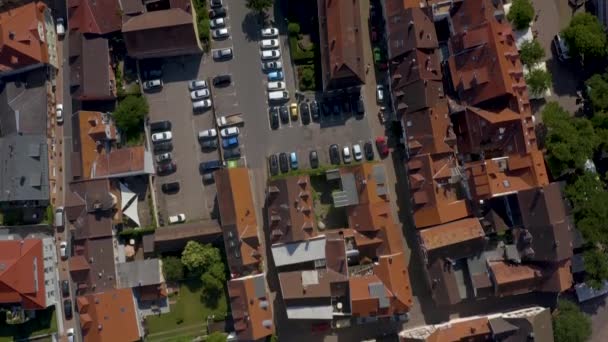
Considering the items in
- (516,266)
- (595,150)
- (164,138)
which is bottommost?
(516,266)

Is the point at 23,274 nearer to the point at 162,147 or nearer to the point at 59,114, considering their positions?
the point at 59,114

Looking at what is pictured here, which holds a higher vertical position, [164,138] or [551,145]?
[164,138]

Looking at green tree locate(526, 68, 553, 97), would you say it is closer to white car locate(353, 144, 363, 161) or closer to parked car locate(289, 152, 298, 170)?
white car locate(353, 144, 363, 161)

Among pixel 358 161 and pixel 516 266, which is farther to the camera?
pixel 358 161

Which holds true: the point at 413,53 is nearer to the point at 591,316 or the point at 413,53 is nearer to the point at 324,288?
the point at 324,288

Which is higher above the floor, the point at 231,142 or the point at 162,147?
the point at 162,147

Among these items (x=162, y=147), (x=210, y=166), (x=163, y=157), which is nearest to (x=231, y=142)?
(x=210, y=166)

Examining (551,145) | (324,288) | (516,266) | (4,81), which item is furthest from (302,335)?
(4,81)
